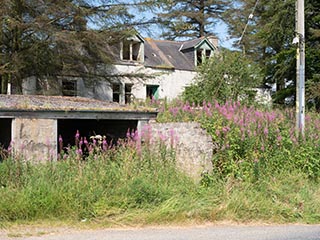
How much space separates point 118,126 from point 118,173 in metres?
6.15

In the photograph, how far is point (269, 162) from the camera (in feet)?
32.4

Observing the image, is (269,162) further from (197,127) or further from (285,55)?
(285,55)

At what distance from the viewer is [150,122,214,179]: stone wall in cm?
1002

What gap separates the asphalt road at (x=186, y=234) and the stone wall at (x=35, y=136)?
430 cm

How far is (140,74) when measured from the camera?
19.3 meters

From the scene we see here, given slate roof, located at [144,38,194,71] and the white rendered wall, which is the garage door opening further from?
slate roof, located at [144,38,194,71]

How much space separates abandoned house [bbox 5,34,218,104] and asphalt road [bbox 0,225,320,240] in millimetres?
11904

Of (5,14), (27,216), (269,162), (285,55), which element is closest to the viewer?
(27,216)

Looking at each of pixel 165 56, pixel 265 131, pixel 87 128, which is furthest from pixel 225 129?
pixel 165 56

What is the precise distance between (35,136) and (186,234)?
5.98 m

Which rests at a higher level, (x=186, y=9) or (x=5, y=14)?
(x=186, y=9)

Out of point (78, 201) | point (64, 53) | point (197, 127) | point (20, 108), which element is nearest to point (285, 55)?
point (64, 53)

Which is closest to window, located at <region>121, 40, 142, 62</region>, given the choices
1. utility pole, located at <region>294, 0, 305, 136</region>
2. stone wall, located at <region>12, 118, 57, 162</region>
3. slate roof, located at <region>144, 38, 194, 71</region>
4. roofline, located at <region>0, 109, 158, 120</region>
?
slate roof, located at <region>144, 38, 194, 71</region>

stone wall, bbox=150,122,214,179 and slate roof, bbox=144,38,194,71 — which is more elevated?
slate roof, bbox=144,38,194,71
